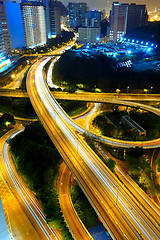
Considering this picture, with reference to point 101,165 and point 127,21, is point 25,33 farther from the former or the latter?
point 101,165

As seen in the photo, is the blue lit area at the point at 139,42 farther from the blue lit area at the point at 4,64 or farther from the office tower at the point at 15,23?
the blue lit area at the point at 4,64

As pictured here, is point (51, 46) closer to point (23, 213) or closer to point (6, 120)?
point (6, 120)

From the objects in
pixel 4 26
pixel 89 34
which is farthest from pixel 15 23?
pixel 89 34

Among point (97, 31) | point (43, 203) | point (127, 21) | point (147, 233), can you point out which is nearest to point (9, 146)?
point (43, 203)

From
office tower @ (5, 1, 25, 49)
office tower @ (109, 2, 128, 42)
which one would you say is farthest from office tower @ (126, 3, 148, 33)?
office tower @ (5, 1, 25, 49)

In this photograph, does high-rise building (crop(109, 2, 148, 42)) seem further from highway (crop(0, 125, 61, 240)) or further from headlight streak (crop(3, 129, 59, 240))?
highway (crop(0, 125, 61, 240))

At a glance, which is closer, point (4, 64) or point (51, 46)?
point (4, 64)

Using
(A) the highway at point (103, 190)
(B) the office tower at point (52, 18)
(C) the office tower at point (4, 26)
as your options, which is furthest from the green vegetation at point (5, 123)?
(B) the office tower at point (52, 18)
